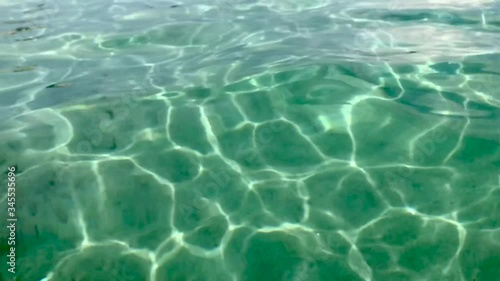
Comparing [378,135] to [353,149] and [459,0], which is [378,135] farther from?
[459,0]

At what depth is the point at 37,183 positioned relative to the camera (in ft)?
14.9

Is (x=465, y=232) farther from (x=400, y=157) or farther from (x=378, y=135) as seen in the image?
(x=378, y=135)

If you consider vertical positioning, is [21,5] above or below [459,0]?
below

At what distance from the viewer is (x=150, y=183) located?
4566mm

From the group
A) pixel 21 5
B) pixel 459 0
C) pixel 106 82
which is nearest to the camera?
pixel 106 82

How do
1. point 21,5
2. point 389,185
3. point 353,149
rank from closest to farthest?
1. point 389,185
2. point 353,149
3. point 21,5

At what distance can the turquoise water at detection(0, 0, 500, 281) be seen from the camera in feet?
13.6

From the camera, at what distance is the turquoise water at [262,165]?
413 centimetres

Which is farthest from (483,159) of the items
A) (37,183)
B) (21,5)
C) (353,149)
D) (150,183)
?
(21,5)

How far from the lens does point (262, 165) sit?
4.72 m

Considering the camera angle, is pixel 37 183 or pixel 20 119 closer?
pixel 37 183

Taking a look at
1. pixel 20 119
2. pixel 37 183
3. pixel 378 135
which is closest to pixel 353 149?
pixel 378 135

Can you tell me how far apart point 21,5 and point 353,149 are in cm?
705

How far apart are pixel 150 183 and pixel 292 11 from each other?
4.46 metres
